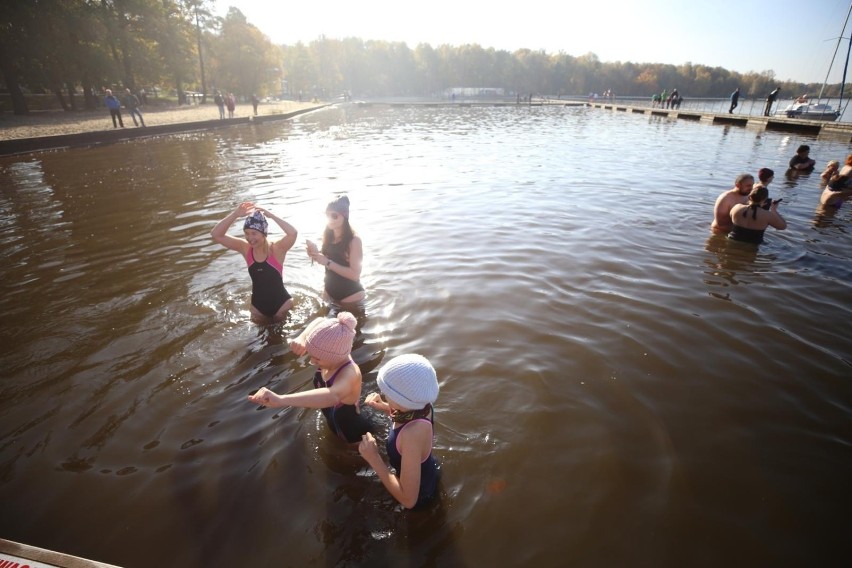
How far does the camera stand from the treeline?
29.7 metres

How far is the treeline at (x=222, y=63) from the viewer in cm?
2969

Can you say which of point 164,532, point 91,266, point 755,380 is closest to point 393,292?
point 164,532

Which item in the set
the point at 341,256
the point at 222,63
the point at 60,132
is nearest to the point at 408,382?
the point at 341,256

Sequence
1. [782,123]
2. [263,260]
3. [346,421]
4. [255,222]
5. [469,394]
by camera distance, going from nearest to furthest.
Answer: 1. [346,421]
2. [469,394]
3. [255,222]
4. [263,260]
5. [782,123]

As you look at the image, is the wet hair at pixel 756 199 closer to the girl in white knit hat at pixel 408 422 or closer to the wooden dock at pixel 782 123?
the girl in white knit hat at pixel 408 422

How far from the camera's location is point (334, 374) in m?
2.99

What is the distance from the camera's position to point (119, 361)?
14.8 ft

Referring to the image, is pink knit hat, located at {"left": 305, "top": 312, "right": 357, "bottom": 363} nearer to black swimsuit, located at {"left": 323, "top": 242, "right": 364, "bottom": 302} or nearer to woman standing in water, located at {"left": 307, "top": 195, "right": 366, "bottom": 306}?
woman standing in water, located at {"left": 307, "top": 195, "right": 366, "bottom": 306}

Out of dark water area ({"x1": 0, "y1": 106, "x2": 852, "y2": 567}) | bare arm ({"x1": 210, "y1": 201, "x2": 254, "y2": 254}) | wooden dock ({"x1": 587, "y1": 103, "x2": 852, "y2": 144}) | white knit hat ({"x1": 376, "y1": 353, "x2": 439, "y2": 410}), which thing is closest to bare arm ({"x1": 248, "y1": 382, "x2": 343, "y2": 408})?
white knit hat ({"x1": 376, "y1": 353, "x2": 439, "y2": 410})

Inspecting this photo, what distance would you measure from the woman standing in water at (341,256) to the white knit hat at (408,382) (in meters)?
2.55

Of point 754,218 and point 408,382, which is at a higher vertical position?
point 408,382

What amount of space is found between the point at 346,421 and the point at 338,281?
256cm

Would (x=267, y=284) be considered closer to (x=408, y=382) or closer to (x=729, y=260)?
(x=408, y=382)

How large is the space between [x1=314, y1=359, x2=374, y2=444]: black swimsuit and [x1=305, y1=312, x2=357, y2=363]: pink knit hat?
0.46 meters
